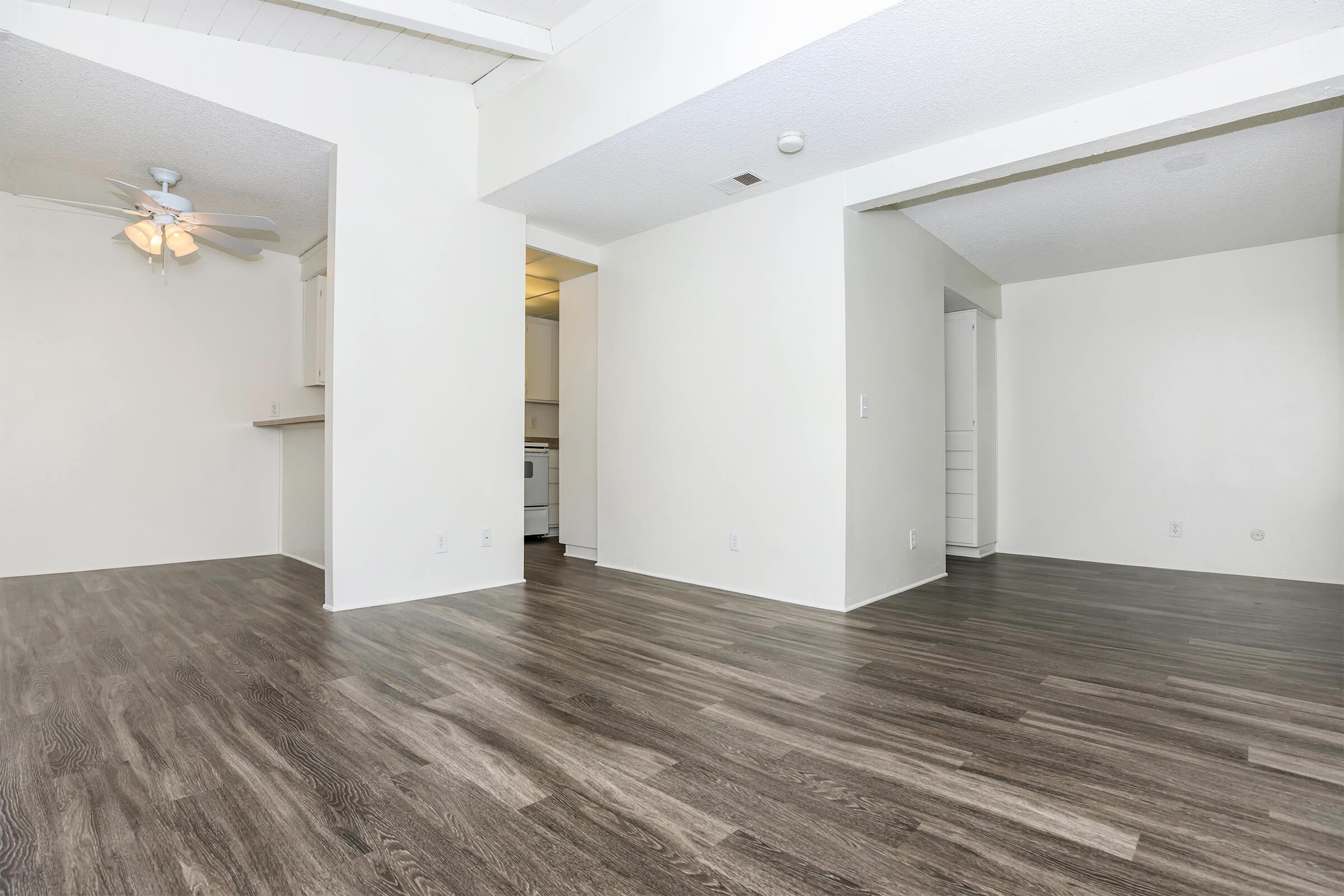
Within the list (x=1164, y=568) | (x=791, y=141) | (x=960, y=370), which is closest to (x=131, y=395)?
(x=791, y=141)

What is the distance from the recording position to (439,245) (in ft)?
13.0

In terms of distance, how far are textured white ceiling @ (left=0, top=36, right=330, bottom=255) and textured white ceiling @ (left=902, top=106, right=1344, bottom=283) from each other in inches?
145

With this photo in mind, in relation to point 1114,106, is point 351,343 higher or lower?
lower

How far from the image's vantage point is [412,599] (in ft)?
12.5

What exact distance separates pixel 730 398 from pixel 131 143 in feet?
11.4

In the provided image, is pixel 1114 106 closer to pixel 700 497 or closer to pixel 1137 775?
pixel 1137 775

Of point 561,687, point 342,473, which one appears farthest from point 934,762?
point 342,473

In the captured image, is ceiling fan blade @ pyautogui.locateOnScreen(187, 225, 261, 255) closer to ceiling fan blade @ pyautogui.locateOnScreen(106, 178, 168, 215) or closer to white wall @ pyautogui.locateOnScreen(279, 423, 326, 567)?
ceiling fan blade @ pyautogui.locateOnScreen(106, 178, 168, 215)

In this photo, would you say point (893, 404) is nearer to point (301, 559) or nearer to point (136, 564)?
point (301, 559)

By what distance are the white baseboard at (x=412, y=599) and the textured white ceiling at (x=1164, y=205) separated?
3421 millimetres

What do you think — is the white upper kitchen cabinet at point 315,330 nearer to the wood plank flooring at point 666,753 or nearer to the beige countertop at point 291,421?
the beige countertop at point 291,421

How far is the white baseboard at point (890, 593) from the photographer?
3617 mm

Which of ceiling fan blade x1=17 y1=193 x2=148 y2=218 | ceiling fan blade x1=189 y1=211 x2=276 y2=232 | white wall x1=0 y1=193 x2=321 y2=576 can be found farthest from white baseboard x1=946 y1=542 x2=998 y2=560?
ceiling fan blade x1=17 y1=193 x2=148 y2=218

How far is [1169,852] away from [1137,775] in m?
A: 0.39
